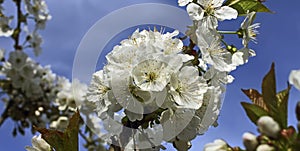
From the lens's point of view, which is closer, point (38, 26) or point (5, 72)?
point (5, 72)

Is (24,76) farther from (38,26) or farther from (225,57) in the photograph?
(225,57)

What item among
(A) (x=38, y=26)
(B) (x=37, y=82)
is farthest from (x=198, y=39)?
(A) (x=38, y=26)

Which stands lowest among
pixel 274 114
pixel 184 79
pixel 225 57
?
pixel 274 114

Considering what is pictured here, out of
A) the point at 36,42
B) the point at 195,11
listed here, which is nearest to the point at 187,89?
the point at 195,11

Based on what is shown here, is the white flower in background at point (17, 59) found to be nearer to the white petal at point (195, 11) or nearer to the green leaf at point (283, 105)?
the white petal at point (195, 11)

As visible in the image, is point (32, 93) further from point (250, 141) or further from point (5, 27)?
point (250, 141)

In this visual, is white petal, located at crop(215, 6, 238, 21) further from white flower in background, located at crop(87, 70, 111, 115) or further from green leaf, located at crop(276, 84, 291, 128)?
green leaf, located at crop(276, 84, 291, 128)
